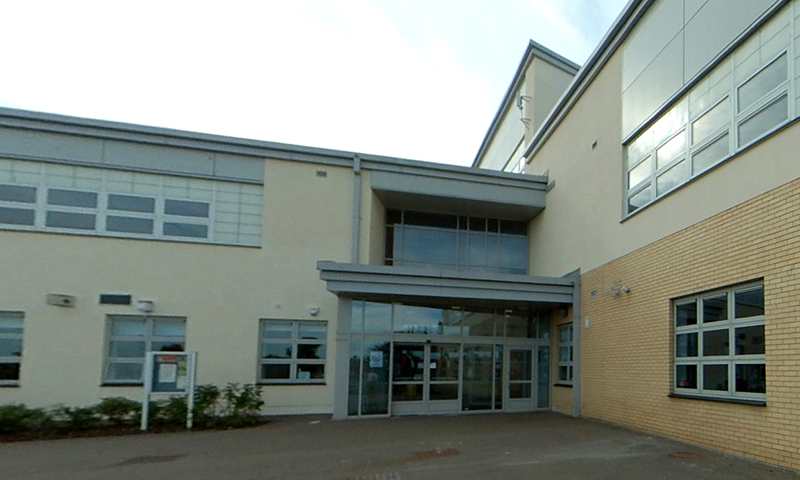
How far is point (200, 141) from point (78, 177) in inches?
116

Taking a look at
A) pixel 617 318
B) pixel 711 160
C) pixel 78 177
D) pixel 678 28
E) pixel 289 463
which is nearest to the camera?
pixel 289 463

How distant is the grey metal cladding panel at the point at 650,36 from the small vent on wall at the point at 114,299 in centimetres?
1208

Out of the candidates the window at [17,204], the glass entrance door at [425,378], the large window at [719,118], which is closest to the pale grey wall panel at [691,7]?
the large window at [719,118]

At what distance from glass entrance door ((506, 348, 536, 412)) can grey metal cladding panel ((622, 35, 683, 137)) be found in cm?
613

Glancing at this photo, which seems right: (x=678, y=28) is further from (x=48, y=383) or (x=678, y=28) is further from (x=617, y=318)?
(x=48, y=383)

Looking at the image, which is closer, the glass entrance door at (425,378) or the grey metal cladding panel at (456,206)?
the glass entrance door at (425,378)

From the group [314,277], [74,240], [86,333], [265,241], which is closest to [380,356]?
[314,277]

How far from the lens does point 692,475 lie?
20.9 ft

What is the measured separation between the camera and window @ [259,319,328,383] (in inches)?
507

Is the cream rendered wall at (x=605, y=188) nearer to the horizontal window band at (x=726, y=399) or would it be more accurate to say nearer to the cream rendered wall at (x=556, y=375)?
the cream rendered wall at (x=556, y=375)

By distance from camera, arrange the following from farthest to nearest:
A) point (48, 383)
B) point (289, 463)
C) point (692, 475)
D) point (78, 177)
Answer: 1. point (78, 177)
2. point (48, 383)
3. point (289, 463)
4. point (692, 475)

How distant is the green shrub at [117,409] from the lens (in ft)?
34.5

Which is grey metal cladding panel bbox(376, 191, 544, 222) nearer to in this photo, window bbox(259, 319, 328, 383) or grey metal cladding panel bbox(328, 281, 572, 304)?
grey metal cladding panel bbox(328, 281, 572, 304)

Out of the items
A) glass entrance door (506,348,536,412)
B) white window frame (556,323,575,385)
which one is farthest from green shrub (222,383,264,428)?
white window frame (556,323,575,385)
